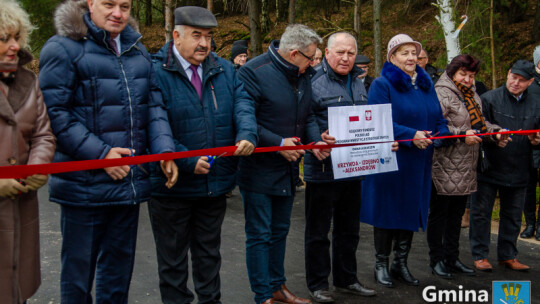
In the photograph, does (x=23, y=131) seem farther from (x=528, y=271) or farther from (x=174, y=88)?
(x=528, y=271)

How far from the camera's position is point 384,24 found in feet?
88.5

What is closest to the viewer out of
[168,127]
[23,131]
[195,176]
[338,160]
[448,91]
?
[23,131]

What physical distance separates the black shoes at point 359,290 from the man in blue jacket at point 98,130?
7.71 feet

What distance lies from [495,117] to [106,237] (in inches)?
182

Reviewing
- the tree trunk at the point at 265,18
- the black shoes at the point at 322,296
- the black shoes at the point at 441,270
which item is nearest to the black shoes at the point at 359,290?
the black shoes at the point at 322,296

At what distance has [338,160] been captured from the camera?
5145mm

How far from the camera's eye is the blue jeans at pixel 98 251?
3.70m

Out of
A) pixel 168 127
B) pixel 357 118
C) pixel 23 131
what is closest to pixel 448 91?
pixel 357 118

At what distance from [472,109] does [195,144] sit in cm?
334

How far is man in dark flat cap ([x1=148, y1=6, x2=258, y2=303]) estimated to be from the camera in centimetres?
423

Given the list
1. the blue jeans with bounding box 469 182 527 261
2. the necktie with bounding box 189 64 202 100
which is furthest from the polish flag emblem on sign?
the blue jeans with bounding box 469 182 527 261

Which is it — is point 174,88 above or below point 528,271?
above

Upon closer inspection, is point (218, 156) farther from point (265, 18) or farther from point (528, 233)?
point (265, 18)

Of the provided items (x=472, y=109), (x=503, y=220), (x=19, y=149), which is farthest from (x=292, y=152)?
(x=503, y=220)
